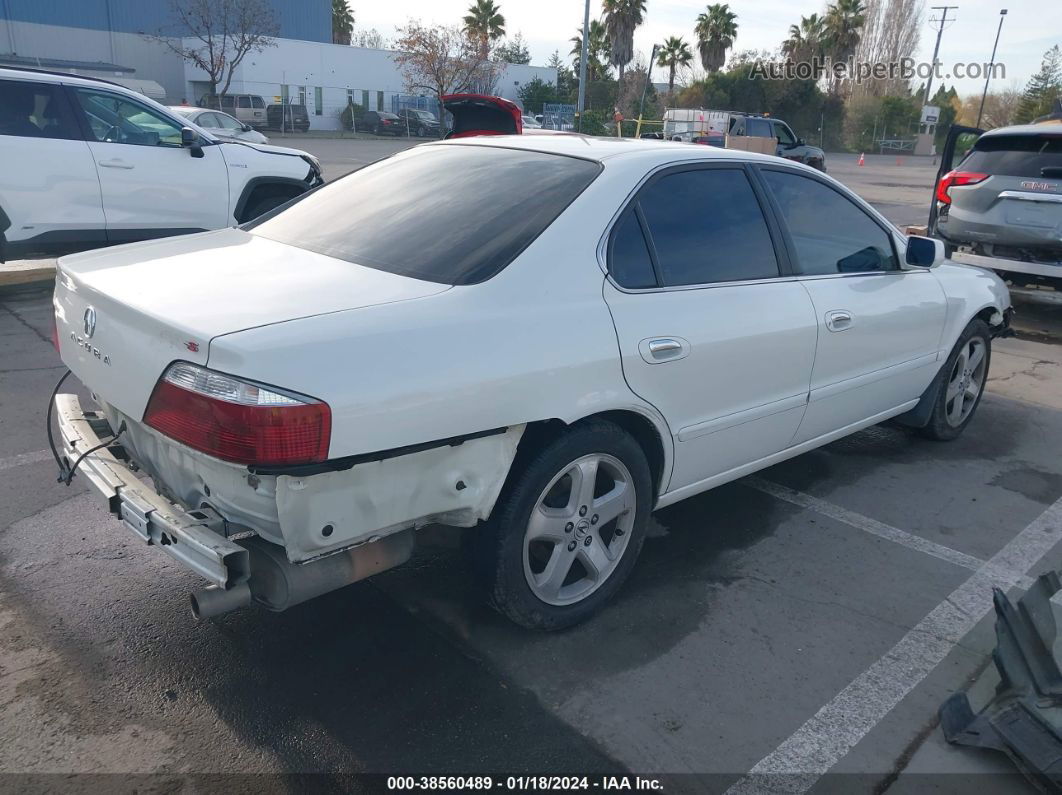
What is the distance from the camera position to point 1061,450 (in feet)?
17.6

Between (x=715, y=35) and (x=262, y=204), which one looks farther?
(x=715, y=35)

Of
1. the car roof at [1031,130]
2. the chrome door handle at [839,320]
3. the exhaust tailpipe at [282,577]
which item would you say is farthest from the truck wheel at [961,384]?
the exhaust tailpipe at [282,577]

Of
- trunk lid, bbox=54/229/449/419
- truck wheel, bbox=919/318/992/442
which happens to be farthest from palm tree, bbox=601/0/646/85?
trunk lid, bbox=54/229/449/419

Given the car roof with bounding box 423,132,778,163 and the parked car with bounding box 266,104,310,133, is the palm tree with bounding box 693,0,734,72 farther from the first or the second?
the car roof with bounding box 423,132,778,163

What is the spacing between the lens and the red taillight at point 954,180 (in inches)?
331

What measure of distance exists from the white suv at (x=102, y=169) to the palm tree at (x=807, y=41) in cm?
5303

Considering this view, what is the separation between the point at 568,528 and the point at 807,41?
59196 millimetres

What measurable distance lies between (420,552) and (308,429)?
1.56 metres

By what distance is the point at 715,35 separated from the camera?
177 feet

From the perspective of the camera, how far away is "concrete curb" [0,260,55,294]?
838 centimetres

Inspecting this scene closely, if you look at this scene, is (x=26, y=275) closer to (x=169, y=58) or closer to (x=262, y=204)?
(x=262, y=204)

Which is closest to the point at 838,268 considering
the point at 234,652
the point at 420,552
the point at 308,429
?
the point at 420,552

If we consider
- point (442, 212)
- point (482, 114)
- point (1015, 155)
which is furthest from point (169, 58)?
point (442, 212)

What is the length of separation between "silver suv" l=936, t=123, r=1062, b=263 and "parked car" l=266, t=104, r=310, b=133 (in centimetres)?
3587
